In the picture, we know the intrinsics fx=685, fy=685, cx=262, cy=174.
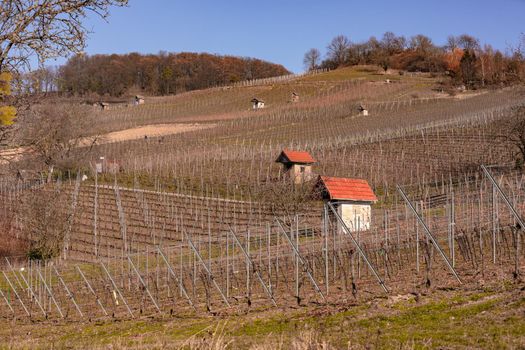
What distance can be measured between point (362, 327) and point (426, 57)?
97.8 m

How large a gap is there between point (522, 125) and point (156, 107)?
59.6 meters

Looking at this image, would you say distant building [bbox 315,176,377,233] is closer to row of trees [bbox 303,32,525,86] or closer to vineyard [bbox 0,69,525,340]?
vineyard [bbox 0,69,525,340]

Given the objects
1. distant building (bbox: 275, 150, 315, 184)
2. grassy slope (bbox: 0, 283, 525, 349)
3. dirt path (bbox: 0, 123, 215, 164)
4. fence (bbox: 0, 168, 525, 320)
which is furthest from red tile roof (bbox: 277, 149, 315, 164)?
dirt path (bbox: 0, 123, 215, 164)

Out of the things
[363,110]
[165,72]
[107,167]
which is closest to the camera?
[107,167]

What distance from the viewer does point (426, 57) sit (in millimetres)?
102125

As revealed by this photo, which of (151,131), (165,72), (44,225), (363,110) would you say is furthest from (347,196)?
(165,72)

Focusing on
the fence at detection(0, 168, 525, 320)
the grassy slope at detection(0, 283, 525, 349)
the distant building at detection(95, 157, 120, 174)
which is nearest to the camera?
the grassy slope at detection(0, 283, 525, 349)

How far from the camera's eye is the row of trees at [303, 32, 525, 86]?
82.5 m

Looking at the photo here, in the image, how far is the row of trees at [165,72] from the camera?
4227 inches

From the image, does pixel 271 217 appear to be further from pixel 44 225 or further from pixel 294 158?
pixel 44 225

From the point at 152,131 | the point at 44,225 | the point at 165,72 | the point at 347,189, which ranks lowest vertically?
the point at 44,225

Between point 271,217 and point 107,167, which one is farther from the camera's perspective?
point 107,167

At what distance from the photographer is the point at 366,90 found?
8144cm

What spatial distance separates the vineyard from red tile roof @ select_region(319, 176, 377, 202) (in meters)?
0.83
